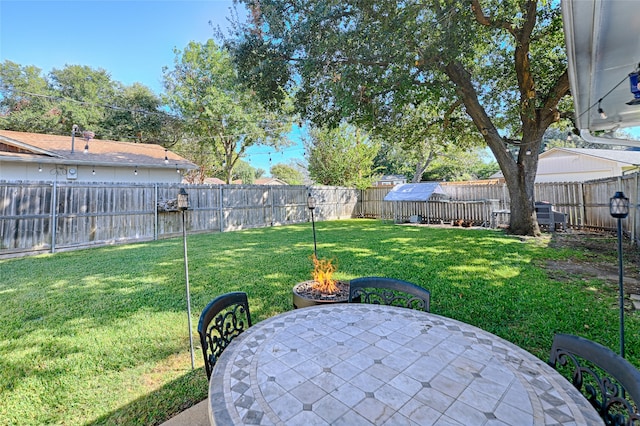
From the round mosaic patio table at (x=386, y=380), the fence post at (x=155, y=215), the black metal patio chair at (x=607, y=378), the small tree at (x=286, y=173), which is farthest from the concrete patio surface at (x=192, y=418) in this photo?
the small tree at (x=286, y=173)

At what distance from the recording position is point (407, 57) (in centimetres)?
527

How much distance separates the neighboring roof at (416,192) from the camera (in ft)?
35.7

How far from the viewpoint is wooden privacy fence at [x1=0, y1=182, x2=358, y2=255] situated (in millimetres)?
6520

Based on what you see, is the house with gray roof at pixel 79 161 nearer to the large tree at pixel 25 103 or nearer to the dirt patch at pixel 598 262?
the large tree at pixel 25 103

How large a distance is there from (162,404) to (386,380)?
1.62m

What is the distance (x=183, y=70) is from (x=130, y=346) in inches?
655

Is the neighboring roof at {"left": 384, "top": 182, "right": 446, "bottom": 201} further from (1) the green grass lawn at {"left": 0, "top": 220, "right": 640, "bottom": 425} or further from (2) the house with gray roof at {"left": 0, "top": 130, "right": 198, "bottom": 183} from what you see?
(2) the house with gray roof at {"left": 0, "top": 130, "right": 198, "bottom": 183}

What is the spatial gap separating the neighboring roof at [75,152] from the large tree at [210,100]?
3.26m

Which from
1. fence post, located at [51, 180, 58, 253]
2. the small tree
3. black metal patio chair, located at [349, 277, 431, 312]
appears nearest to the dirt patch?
black metal patio chair, located at [349, 277, 431, 312]

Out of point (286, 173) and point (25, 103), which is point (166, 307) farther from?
point (286, 173)

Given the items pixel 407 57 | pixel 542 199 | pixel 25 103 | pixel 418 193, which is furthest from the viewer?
pixel 25 103

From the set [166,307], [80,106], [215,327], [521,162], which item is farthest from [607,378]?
[80,106]

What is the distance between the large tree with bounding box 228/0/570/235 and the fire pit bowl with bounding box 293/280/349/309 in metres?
3.84

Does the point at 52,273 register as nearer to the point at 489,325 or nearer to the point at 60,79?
the point at 489,325
